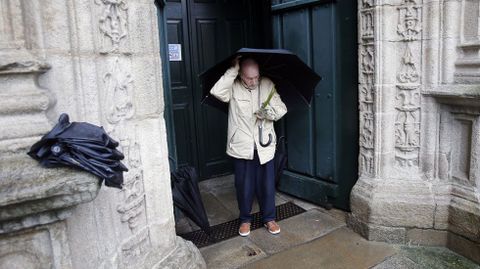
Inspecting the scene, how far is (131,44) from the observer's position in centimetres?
225

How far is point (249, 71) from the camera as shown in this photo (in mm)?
3270

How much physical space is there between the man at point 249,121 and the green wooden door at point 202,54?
125 centimetres

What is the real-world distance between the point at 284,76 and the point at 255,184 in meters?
1.04

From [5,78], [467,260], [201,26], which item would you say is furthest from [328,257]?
[201,26]

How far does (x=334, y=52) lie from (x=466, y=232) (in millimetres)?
1888

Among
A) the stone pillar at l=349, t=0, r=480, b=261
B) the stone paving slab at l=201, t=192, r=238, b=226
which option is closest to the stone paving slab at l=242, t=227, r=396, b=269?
the stone pillar at l=349, t=0, r=480, b=261

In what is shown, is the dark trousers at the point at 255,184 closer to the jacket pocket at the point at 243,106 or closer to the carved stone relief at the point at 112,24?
the jacket pocket at the point at 243,106

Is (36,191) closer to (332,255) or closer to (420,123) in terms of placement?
(332,255)

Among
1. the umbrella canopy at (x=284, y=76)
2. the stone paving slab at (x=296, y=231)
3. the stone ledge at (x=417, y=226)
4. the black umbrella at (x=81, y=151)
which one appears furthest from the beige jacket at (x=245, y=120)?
the black umbrella at (x=81, y=151)

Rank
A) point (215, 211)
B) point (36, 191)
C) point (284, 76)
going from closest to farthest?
1. point (36, 191)
2. point (284, 76)
3. point (215, 211)

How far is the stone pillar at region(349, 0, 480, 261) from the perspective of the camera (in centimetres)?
306

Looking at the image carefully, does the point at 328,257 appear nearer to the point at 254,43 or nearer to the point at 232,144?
the point at 232,144

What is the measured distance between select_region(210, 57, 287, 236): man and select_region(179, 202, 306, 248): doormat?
183 millimetres

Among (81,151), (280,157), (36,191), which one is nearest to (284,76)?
(280,157)
